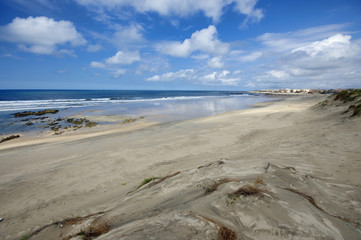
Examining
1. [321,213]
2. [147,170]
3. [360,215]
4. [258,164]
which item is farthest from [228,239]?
[147,170]

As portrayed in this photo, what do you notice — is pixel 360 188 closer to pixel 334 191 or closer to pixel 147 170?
pixel 334 191

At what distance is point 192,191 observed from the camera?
420 cm

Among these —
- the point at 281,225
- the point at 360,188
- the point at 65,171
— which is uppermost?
the point at 281,225

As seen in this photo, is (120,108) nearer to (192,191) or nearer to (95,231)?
(192,191)

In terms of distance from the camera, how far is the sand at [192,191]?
2.82 metres

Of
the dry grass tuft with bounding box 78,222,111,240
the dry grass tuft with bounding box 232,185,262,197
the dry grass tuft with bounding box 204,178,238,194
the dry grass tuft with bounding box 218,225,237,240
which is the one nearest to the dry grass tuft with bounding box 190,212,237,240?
the dry grass tuft with bounding box 218,225,237,240

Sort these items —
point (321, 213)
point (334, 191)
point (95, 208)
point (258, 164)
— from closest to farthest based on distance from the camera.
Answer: point (321, 213) → point (334, 191) → point (95, 208) → point (258, 164)

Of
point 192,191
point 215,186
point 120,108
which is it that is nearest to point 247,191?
point 215,186

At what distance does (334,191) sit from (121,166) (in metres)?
7.39

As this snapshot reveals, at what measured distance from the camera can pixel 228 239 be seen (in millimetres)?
2494

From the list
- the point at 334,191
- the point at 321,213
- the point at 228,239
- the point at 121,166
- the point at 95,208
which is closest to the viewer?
the point at 228,239

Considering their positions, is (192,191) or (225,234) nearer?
(225,234)

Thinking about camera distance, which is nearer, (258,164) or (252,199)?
(252,199)

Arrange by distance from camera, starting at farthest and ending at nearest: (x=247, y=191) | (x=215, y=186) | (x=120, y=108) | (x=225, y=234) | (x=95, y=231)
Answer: (x=120, y=108) < (x=215, y=186) < (x=247, y=191) < (x=95, y=231) < (x=225, y=234)
